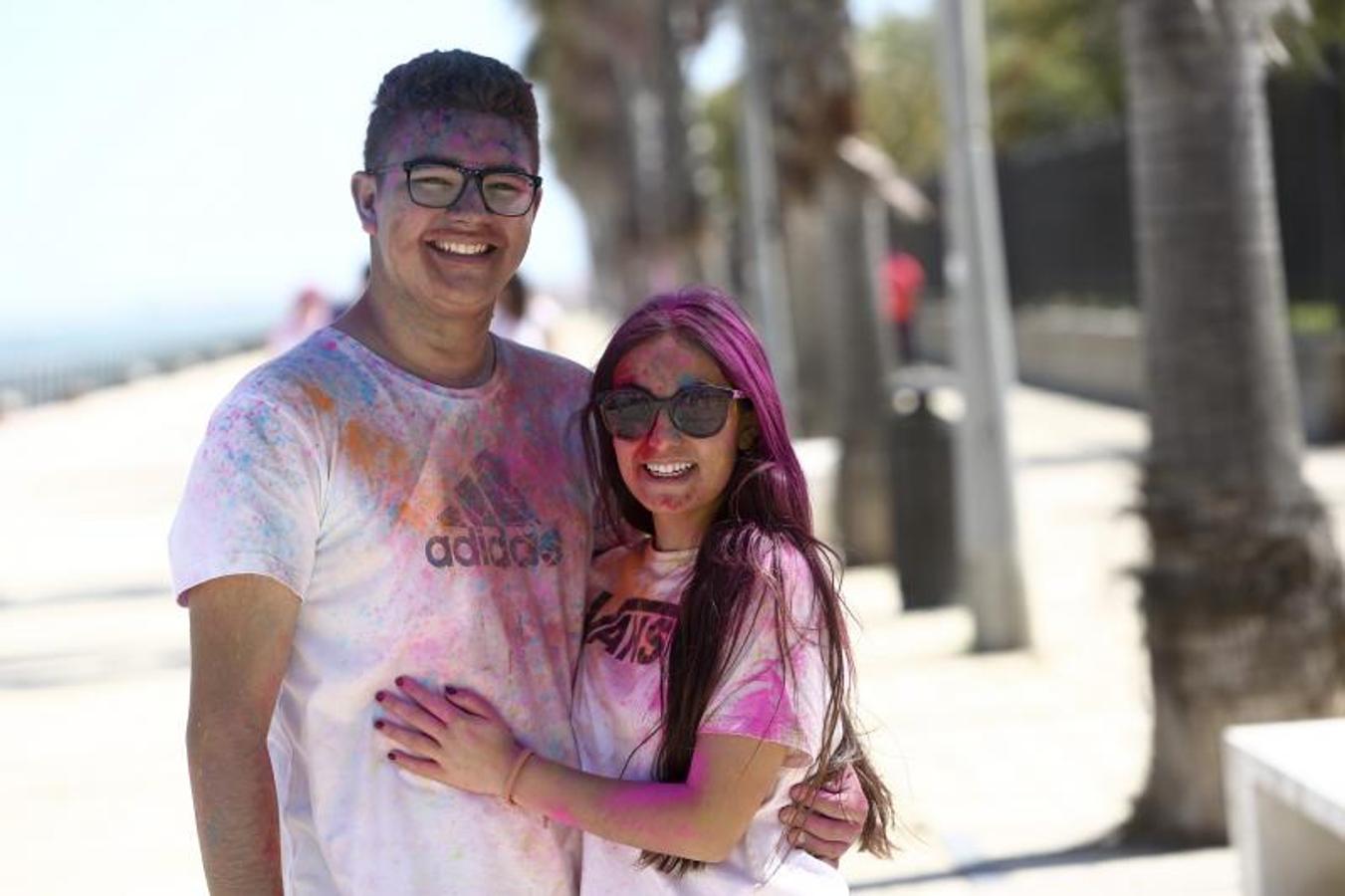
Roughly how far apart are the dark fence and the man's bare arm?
423 inches

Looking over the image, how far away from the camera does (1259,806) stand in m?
5.46

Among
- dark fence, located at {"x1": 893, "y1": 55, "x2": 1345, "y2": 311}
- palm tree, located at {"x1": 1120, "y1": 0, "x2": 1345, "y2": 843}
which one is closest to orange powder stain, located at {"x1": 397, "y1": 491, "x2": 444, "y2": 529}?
palm tree, located at {"x1": 1120, "y1": 0, "x2": 1345, "y2": 843}

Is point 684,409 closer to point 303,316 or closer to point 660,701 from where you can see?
point 660,701

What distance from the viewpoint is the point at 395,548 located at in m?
2.94

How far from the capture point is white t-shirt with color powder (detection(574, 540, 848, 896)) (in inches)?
116

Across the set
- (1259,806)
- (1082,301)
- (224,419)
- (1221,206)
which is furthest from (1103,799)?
(1082,301)

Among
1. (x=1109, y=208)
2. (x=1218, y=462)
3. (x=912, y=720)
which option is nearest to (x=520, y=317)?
(x=912, y=720)

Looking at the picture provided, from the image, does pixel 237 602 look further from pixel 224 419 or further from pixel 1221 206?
pixel 1221 206

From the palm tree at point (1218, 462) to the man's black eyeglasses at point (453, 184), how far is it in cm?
477

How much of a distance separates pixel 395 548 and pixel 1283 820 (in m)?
3.09

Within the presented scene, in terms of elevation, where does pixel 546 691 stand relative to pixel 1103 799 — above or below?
above

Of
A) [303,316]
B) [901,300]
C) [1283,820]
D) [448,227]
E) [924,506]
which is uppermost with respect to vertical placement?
[901,300]

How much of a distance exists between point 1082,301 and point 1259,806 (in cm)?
2501

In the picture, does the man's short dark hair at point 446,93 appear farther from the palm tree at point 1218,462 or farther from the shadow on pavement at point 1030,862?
the palm tree at point 1218,462
